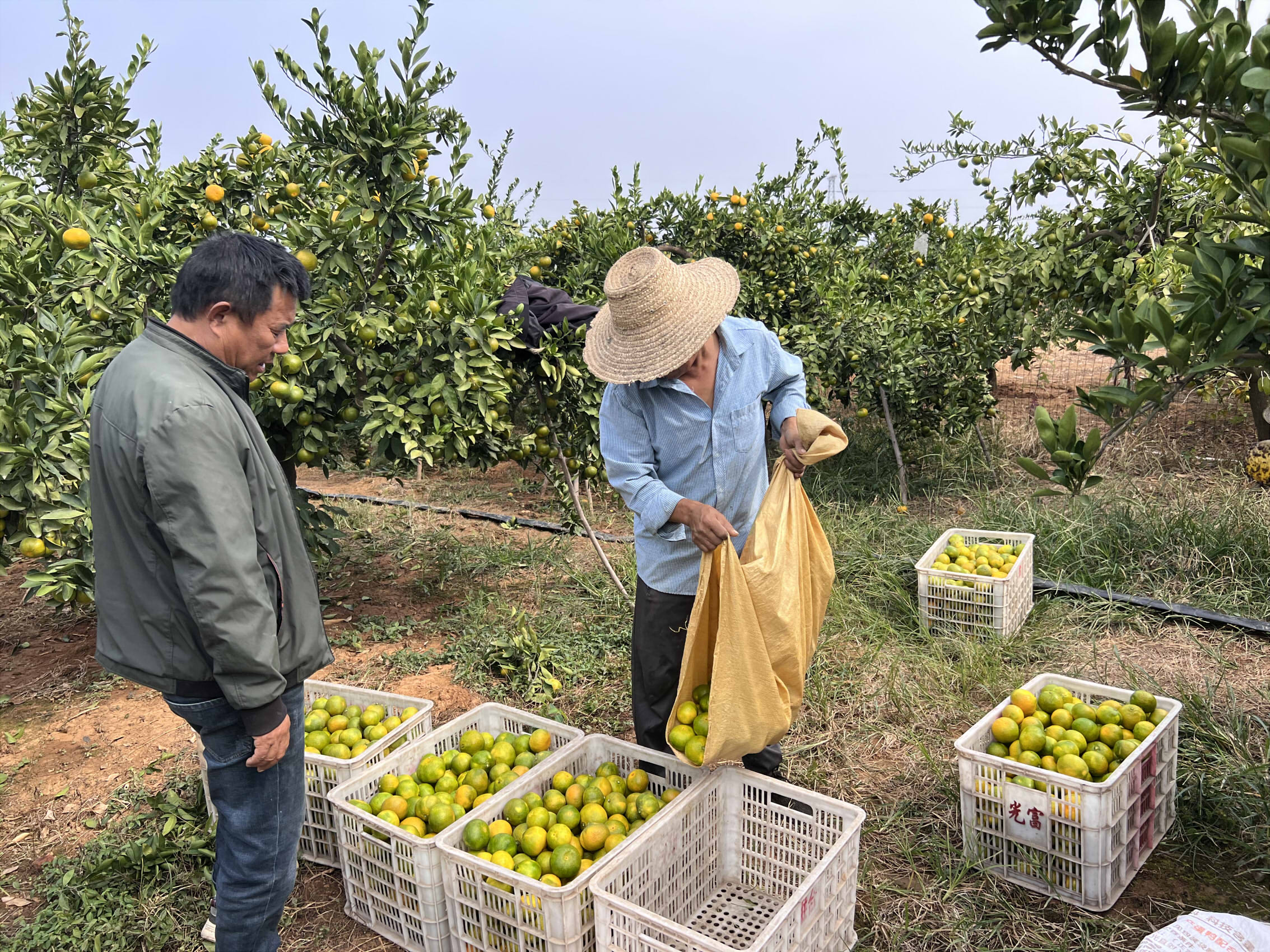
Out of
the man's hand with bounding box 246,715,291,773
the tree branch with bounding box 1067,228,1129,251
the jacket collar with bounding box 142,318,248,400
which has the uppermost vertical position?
the tree branch with bounding box 1067,228,1129,251

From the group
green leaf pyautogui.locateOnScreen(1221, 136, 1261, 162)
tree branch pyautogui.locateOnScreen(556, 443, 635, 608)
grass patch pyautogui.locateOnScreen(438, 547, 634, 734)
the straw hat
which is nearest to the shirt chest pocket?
the straw hat

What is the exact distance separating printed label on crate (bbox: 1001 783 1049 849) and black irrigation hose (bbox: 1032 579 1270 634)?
2.19 m

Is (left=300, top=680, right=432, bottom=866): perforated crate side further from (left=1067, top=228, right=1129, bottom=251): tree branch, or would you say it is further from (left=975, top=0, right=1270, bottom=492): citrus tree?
(left=1067, top=228, right=1129, bottom=251): tree branch

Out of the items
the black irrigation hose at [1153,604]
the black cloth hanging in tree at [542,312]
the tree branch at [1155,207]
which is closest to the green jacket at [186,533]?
the black cloth hanging in tree at [542,312]

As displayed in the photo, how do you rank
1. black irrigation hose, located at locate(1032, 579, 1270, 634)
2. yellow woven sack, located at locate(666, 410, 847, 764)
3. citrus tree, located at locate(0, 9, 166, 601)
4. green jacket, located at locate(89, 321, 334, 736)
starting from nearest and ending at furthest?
1. green jacket, located at locate(89, 321, 334, 736)
2. yellow woven sack, located at locate(666, 410, 847, 764)
3. citrus tree, located at locate(0, 9, 166, 601)
4. black irrigation hose, located at locate(1032, 579, 1270, 634)

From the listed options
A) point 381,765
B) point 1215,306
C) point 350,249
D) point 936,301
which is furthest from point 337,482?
point 1215,306

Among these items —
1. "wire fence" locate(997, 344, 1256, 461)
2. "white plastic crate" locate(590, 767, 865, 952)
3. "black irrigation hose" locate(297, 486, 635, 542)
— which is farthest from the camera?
"wire fence" locate(997, 344, 1256, 461)

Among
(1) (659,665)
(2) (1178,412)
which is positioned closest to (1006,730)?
(1) (659,665)

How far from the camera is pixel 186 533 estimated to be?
1.72m

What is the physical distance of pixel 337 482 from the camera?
28.9ft

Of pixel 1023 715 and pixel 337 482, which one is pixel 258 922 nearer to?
pixel 1023 715

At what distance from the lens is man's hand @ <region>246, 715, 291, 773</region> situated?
187 cm

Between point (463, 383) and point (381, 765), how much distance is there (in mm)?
1809

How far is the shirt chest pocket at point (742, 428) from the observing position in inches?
98.7
